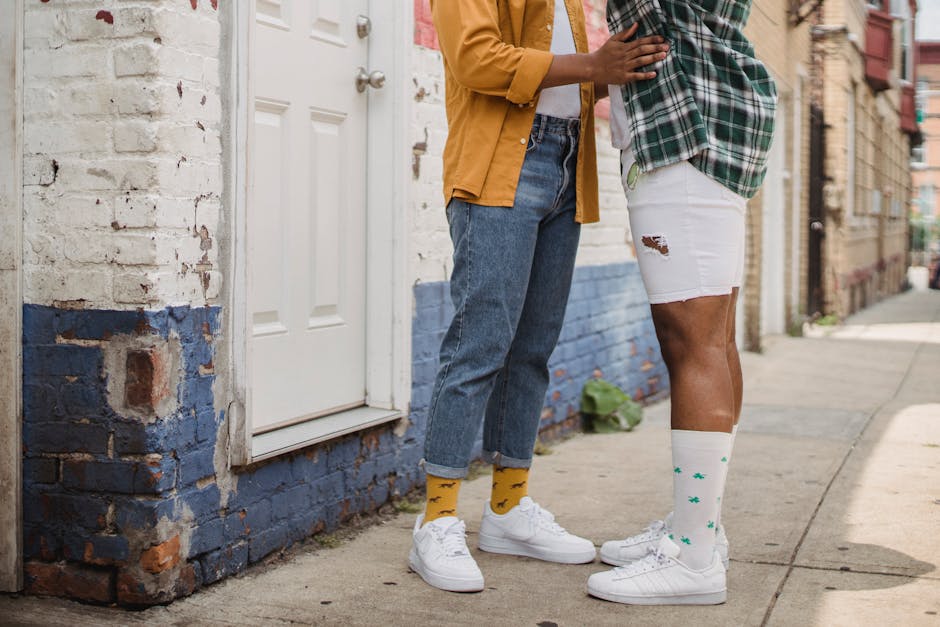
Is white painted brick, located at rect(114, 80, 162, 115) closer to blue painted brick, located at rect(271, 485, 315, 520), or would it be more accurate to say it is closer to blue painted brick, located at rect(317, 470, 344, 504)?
blue painted brick, located at rect(271, 485, 315, 520)

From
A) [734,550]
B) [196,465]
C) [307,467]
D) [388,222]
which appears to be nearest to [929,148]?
[388,222]

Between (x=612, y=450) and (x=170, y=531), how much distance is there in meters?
2.70

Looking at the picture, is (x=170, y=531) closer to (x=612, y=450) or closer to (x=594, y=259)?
(x=612, y=450)

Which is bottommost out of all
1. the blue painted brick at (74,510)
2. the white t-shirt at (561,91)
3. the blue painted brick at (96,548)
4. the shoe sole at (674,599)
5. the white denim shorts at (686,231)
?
the shoe sole at (674,599)

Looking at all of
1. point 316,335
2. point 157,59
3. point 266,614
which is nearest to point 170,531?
point 266,614

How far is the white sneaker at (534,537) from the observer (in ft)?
10.5

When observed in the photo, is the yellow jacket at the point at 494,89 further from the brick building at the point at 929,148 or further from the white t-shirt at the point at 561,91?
the brick building at the point at 929,148

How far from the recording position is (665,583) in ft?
9.21

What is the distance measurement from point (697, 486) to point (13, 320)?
1780 millimetres

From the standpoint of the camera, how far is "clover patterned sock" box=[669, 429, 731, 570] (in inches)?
108

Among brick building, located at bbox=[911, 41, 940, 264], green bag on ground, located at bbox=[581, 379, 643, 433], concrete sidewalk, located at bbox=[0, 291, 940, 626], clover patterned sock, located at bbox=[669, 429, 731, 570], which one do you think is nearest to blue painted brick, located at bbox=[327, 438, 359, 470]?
concrete sidewalk, located at bbox=[0, 291, 940, 626]

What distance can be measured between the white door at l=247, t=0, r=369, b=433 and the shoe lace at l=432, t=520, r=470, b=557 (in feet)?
2.04

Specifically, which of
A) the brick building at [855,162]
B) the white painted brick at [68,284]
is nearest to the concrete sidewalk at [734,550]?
the white painted brick at [68,284]

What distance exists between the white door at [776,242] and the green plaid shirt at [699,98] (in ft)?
26.5
